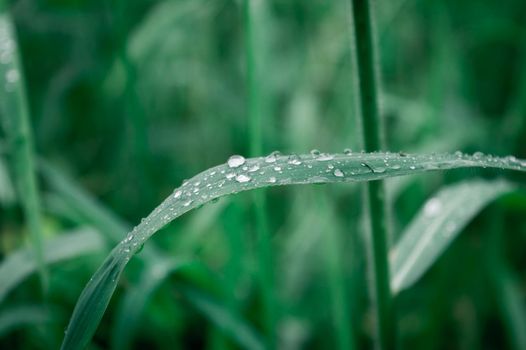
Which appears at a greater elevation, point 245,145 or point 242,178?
point 245,145

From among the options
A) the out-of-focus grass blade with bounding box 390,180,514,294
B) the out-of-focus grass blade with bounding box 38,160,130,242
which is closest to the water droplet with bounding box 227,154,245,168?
the out-of-focus grass blade with bounding box 390,180,514,294

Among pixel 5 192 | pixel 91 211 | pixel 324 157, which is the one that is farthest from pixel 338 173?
pixel 5 192

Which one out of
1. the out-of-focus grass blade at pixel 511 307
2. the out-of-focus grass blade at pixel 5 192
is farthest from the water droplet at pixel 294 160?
the out-of-focus grass blade at pixel 5 192

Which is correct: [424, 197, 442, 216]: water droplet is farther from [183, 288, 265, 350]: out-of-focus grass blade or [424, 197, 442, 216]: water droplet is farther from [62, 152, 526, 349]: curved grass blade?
[183, 288, 265, 350]: out-of-focus grass blade

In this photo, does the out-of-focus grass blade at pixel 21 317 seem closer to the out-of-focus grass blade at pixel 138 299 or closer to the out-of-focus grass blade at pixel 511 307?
the out-of-focus grass blade at pixel 138 299

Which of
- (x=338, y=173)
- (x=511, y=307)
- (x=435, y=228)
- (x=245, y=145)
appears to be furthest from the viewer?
(x=245, y=145)

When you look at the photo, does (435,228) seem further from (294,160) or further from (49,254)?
(49,254)

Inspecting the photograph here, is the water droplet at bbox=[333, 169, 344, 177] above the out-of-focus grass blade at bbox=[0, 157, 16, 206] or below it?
below

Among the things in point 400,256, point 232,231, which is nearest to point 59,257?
point 232,231
